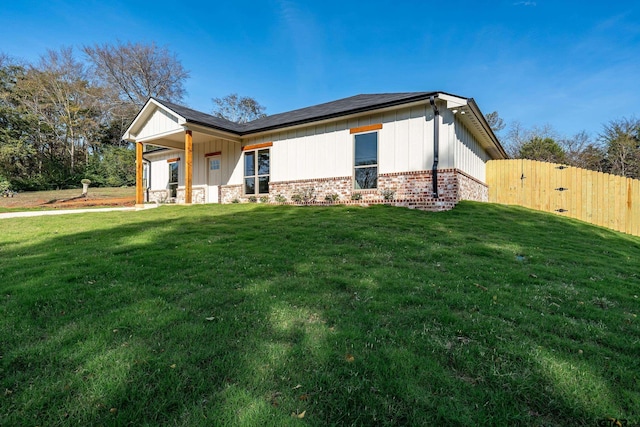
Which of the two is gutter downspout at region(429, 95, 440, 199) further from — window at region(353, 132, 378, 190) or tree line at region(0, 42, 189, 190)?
tree line at region(0, 42, 189, 190)

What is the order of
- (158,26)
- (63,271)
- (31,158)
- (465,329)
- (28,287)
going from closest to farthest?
1. (465,329)
2. (28,287)
3. (63,271)
4. (158,26)
5. (31,158)

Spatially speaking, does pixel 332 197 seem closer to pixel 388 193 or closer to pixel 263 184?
pixel 388 193

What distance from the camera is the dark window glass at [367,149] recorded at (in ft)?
34.9

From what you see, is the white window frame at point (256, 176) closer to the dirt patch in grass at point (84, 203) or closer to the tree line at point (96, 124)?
the dirt patch in grass at point (84, 203)

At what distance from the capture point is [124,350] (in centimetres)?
222

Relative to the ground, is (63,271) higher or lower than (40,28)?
lower

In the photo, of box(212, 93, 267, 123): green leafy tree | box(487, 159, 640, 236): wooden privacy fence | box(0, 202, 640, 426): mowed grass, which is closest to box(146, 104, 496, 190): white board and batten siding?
box(487, 159, 640, 236): wooden privacy fence

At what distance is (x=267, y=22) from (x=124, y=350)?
59.3 feet

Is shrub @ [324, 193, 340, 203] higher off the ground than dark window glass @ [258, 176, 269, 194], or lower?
lower

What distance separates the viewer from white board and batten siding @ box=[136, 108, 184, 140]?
12961mm

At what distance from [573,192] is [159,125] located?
55.4 ft

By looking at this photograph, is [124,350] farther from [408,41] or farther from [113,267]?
[408,41]

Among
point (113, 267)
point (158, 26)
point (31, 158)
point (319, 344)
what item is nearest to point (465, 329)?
point (319, 344)

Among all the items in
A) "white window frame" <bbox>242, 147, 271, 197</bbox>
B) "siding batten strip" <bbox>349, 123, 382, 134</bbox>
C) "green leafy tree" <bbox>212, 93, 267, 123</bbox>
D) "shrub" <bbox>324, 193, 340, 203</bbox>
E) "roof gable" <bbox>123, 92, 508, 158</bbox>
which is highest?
"green leafy tree" <bbox>212, 93, 267, 123</bbox>
